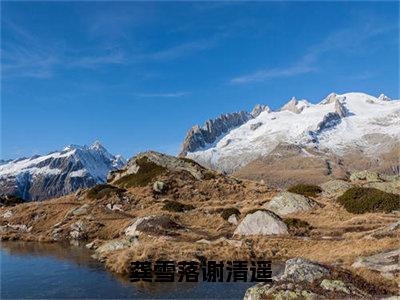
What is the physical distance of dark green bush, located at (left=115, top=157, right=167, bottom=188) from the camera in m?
88.9

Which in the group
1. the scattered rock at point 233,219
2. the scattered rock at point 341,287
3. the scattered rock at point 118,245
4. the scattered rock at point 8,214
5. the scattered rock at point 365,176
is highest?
the scattered rock at point 365,176

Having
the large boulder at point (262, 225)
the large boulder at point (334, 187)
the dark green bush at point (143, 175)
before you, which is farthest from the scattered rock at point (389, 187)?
the dark green bush at point (143, 175)

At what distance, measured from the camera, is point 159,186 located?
274 feet

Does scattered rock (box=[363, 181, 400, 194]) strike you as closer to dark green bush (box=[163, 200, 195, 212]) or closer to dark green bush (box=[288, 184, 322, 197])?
dark green bush (box=[288, 184, 322, 197])

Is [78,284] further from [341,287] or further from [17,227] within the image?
[17,227]

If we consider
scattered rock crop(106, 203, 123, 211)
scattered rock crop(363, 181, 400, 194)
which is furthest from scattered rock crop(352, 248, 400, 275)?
scattered rock crop(106, 203, 123, 211)

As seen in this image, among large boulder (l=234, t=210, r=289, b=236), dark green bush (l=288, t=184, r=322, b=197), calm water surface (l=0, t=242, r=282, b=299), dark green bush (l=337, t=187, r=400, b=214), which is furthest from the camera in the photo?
dark green bush (l=288, t=184, r=322, b=197)

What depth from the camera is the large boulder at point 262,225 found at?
157ft

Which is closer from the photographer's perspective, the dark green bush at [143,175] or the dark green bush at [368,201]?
the dark green bush at [368,201]

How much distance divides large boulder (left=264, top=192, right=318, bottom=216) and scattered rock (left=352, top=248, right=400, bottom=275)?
26.1 meters

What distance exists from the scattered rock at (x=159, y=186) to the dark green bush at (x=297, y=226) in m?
35.7

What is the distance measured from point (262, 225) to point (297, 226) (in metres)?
3.80

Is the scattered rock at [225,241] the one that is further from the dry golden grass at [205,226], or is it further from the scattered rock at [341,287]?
the scattered rock at [341,287]

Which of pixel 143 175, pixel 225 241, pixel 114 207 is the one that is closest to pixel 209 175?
pixel 143 175
